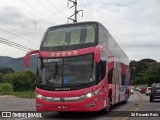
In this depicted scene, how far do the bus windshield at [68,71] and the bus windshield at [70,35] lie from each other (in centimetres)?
82

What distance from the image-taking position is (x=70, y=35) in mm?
16188

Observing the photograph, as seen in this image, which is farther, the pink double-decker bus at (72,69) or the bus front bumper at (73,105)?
the pink double-decker bus at (72,69)

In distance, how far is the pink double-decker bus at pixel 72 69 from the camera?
49.0 ft

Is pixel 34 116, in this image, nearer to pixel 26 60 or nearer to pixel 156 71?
pixel 26 60

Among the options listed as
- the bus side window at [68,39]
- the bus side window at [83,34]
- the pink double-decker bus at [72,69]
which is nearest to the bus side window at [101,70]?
the pink double-decker bus at [72,69]

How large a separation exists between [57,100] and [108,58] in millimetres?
4267

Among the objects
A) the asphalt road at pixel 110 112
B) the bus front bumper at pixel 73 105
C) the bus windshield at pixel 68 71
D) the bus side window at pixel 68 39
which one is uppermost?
the bus side window at pixel 68 39

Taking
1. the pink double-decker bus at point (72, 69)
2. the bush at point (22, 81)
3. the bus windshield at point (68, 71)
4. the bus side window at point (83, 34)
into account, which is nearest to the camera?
the pink double-decker bus at point (72, 69)

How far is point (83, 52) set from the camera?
608 inches

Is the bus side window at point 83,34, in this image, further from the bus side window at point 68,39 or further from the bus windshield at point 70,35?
the bus side window at point 68,39

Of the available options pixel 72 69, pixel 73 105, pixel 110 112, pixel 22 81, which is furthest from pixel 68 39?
pixel 22 81

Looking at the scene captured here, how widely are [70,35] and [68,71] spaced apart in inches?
67.6

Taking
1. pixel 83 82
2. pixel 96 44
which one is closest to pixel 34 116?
pixel 83 82

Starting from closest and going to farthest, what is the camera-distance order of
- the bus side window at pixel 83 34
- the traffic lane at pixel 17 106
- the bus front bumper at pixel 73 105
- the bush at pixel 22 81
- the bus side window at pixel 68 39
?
the bus front bumper at pixel 73 105 < the bus side window at pixel 83 34 < the bus side window at pixel 68 39 < the traffic lane at pixel 17 106 < the bush at pixel 22 81
